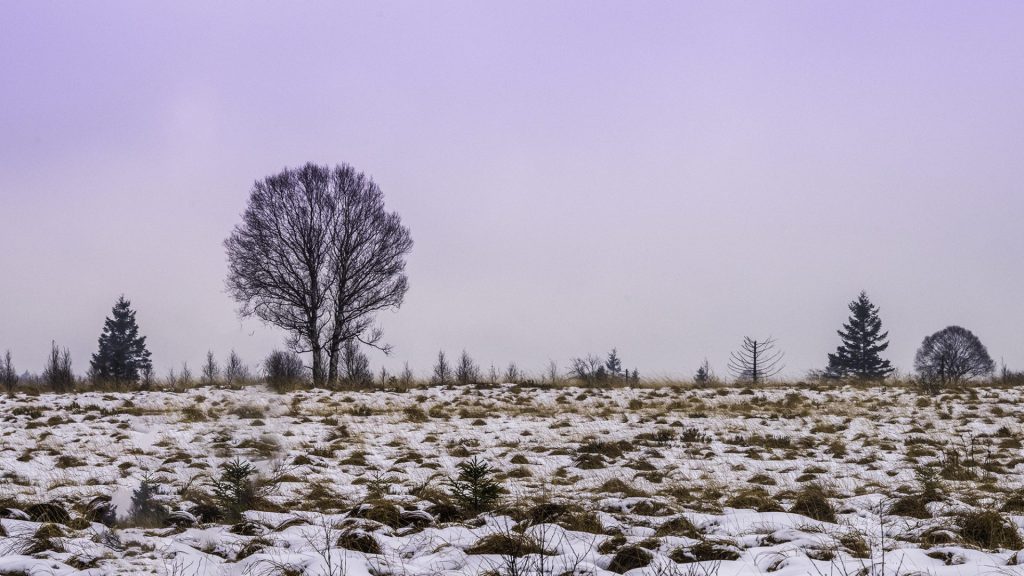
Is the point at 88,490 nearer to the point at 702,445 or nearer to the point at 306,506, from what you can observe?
the point at 306,506

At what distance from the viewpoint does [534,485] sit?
768 cm

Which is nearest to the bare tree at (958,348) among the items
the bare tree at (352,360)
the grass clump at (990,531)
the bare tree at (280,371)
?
the bare tree at (352,360)

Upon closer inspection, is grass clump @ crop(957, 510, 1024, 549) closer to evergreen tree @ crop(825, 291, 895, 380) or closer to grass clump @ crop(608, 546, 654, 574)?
grass clump @ crop(608, 546, 654, 574)

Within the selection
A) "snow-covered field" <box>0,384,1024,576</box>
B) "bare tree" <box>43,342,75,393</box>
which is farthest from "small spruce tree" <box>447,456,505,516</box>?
"bare tree" <box>43,342,75,393</box>

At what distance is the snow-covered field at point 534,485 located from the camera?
4473 mm

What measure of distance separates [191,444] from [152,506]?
4804mm

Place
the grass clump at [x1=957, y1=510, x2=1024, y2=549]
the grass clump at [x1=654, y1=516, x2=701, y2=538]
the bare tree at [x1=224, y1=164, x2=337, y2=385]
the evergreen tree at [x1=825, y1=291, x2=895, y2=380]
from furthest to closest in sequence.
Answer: the evergreen tree at [x1=825, y1=291, x2=895, y2=380]
the bare tree at [x1=224, y1=164, x2=337, y2=385]
the grass clump at [x1=654, y1=516, x2=701, y2=538]
the grass clump at [x1=957, y1=510, x2=1024, y2=549]

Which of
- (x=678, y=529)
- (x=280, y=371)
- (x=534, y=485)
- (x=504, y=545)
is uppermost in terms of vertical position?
(x=280, y=371)

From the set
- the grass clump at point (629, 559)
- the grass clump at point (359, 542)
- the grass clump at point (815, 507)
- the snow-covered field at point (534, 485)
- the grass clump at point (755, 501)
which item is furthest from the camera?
the grass clump at point (755, 501)

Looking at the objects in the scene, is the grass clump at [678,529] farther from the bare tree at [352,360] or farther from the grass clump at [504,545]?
the bare tree at [352,360]

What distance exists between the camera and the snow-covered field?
4473mm

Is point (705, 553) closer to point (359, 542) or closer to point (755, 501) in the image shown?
point (755, 501)

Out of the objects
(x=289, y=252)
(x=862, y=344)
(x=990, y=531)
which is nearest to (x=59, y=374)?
(x=289, y=252)

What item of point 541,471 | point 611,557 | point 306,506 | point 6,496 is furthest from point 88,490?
point 611,557
